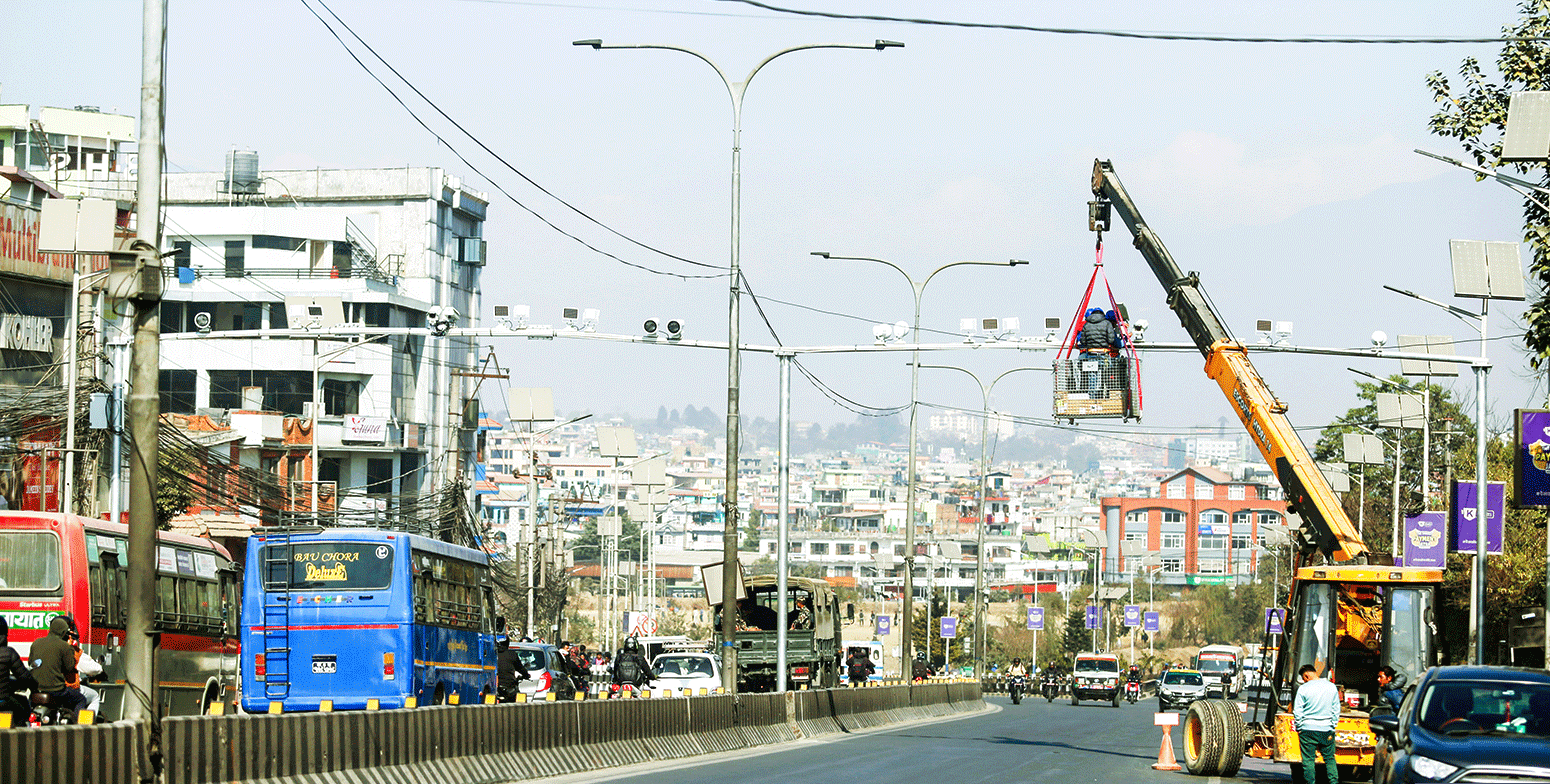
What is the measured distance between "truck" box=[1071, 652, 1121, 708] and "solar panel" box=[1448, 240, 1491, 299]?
34197mm

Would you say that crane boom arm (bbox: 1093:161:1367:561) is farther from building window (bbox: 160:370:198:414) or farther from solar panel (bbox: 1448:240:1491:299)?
building window (bbox: 160:370:198:414)

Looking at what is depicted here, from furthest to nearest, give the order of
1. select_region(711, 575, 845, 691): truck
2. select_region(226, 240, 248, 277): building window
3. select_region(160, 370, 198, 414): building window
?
1. select_region(226, 240, 248, 277): building window
2. select_region(160, 370, 198, 414): building window
3. select_region(711, 575, 845, 691): truck

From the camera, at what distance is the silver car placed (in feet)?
190

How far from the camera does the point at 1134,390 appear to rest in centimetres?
2523

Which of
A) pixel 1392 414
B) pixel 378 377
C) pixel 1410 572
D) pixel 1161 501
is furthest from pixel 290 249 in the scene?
pixel 1161 501

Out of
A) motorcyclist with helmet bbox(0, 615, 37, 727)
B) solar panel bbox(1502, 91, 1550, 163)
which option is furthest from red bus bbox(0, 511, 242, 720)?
solar panel bbox(1502, 91, 1550, 163)

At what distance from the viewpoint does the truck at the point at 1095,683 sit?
6279 centimetres

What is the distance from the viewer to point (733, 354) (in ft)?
94.2

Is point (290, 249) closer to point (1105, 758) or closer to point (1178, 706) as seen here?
point (1178, 706)

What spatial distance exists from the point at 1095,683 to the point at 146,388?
53295 mm

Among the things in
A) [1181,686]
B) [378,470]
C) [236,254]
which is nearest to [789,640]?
[1181,686]

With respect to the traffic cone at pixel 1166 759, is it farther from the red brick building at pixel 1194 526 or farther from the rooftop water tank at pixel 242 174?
the red brick building at pixel 1194 526

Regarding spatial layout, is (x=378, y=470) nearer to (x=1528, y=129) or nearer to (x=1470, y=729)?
(x=1528, y=129)

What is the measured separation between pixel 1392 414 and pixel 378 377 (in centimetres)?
4812
